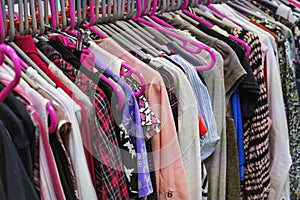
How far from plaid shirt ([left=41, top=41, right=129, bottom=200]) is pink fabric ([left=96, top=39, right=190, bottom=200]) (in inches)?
4.7

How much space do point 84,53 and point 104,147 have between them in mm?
239

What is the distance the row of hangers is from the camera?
0.87 metres

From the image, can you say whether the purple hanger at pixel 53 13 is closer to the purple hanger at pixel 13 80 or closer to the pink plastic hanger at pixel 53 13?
the pink plastic hanger at pixel 53 13

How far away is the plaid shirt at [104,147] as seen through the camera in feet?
2.53

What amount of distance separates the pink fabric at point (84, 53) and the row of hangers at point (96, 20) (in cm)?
2

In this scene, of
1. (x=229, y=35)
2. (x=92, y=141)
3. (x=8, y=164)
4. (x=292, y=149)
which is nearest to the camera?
(x=8, y=164)

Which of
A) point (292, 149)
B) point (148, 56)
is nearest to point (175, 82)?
point (148, 56)

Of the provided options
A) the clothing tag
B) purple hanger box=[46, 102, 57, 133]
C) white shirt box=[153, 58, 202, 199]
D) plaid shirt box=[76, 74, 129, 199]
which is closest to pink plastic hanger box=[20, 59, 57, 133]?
purple hanger box=[46, 102, 57, 133]

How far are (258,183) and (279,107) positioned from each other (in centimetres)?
22

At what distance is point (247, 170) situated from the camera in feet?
3.77

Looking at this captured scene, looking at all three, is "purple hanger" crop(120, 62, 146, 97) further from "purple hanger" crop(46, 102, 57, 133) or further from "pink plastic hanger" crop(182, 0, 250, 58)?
"pink plastic hanger" crop(182, 0, 250, 58)

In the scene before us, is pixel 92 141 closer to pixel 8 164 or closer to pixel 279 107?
pixel 8 164

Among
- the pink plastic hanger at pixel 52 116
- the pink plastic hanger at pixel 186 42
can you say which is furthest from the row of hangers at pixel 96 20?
the pink plastic hanger at pixel 52 116

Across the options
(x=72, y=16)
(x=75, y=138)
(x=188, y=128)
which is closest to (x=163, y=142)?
(x=188, y=128)
